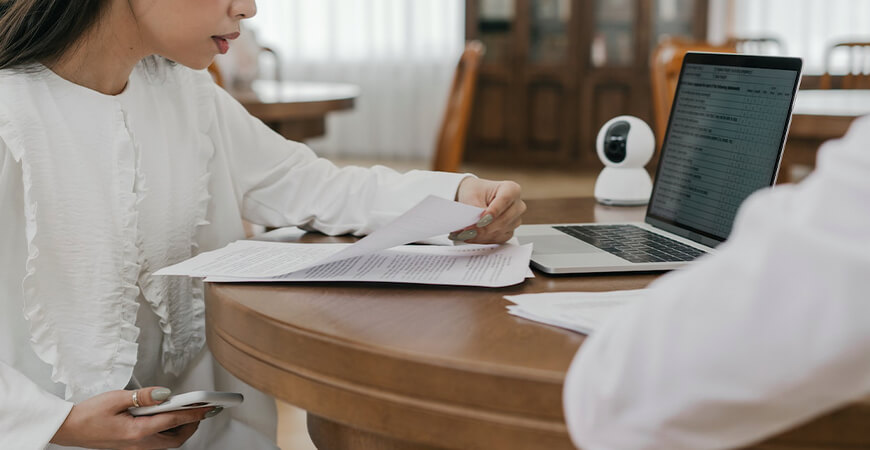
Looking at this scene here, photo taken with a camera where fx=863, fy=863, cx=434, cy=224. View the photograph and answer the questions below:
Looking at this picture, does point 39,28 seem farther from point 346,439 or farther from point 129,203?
point 346,439

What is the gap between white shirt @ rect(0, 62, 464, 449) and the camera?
0.89 m

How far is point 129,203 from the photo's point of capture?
0.96m

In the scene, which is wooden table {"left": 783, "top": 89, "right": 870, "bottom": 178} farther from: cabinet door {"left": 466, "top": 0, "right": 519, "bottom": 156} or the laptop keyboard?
cabinet door {"left": 466, "top": 0, "right": 519, "bottom": 156}

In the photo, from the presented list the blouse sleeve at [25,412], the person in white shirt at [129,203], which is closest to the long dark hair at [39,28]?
the person in white shirt at [129,203]

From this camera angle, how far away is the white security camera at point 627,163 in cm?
128

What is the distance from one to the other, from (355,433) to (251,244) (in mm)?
281

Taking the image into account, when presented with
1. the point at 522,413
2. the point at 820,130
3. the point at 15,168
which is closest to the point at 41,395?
the point at 15,168

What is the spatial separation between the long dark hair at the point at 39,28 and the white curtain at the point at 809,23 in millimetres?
5325

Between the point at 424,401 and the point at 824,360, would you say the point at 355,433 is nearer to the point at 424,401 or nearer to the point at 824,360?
the point at 424,401

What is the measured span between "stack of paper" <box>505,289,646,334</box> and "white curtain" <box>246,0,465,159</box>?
5.59 metres

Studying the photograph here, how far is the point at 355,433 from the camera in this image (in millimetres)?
812

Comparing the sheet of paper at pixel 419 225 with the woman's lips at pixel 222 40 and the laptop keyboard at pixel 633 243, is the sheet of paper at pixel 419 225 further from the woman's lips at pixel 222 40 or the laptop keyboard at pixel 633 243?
the woman's lips at pixel 222 40

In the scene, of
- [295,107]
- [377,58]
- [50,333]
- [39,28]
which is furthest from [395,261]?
[377,58]

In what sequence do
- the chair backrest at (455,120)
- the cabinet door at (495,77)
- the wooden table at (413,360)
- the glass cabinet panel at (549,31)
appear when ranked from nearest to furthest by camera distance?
the wooden table at (413,360) < the chair backrest at (455,120) < the glass cabinet panel at (549,31) < the cabinet door at (495,77)
